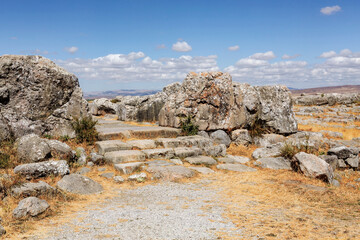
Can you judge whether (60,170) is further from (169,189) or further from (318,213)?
(318,213)

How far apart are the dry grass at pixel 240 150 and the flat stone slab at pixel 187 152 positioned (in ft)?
6.01

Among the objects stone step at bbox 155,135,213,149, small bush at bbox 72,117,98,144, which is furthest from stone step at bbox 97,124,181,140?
stone step at bbox 155,135,213,149

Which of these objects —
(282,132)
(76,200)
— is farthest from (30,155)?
(282,132)

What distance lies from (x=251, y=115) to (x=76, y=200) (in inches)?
359

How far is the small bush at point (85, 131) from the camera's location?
986 centimetres

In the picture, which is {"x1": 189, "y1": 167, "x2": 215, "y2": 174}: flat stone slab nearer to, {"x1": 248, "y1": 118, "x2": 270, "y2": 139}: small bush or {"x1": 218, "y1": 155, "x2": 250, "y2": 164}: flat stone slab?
{"x1": 218, "y1": 155, "x2": 250, "y2": 164}: flat stone slab

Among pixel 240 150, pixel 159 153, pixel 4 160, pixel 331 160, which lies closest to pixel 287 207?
pixel 159 153

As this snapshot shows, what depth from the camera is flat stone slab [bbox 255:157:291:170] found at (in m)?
9.35

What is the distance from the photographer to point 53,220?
475cm

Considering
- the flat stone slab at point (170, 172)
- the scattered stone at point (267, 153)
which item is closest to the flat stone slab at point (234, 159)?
the scattered stone at point (267, 153)

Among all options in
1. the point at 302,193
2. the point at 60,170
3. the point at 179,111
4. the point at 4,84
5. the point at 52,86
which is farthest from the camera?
the point at 179,111

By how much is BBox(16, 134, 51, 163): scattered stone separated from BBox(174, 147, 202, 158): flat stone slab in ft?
12.7

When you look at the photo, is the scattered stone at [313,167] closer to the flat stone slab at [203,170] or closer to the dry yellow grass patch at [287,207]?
the dry yellow grass patch at [287,207]

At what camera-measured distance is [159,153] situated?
30.5 ft
